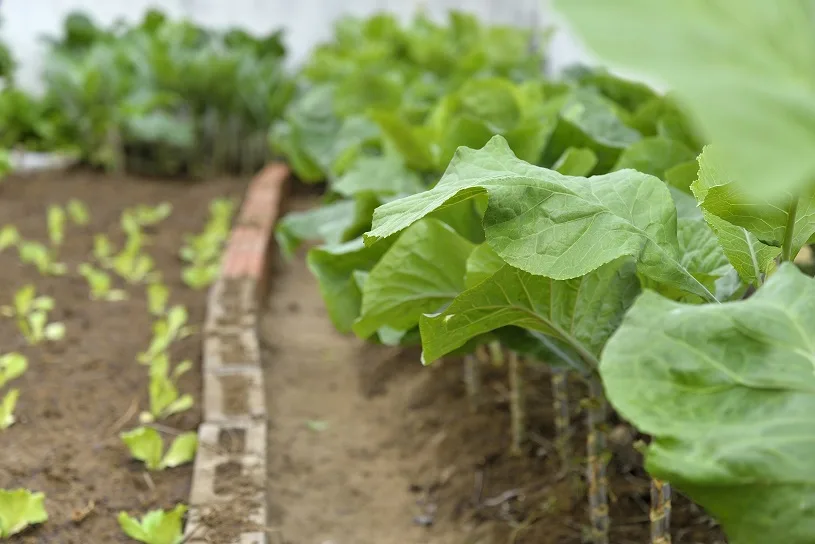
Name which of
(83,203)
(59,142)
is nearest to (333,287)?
(83,203)

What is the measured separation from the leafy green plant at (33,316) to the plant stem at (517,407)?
4.53 ft

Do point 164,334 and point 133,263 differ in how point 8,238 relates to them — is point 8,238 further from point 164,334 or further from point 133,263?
point 164,334

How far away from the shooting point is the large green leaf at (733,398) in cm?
84

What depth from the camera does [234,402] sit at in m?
2.29

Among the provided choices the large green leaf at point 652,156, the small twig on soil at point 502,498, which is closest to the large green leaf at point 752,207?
the large green leaf at point 652,156

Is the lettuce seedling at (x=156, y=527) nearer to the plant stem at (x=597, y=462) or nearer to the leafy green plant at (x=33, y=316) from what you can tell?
the plant stem at (x=597, y=462)

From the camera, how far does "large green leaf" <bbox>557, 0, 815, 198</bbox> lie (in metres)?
0.58

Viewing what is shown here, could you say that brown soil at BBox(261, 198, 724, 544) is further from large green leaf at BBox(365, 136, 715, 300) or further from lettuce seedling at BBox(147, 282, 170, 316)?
large green leaf at BBox(365, 136, 715, 300)

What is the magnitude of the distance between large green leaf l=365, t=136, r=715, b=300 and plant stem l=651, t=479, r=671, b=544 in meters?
0.30

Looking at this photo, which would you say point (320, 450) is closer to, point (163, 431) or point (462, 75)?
point (163, 431)

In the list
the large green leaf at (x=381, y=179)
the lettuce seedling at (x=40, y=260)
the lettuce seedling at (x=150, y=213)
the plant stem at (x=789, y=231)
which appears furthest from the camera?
the lettuce seedling at (x=150, y=213)

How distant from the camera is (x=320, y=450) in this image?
8.24 ft

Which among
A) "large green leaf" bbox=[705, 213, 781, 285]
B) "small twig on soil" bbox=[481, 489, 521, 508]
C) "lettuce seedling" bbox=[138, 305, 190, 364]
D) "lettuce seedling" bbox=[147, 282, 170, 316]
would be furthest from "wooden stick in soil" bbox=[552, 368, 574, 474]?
"lettuce seedling" bbox=[147, 282, 170, 316]

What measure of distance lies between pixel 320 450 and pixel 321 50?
13.3 ft
